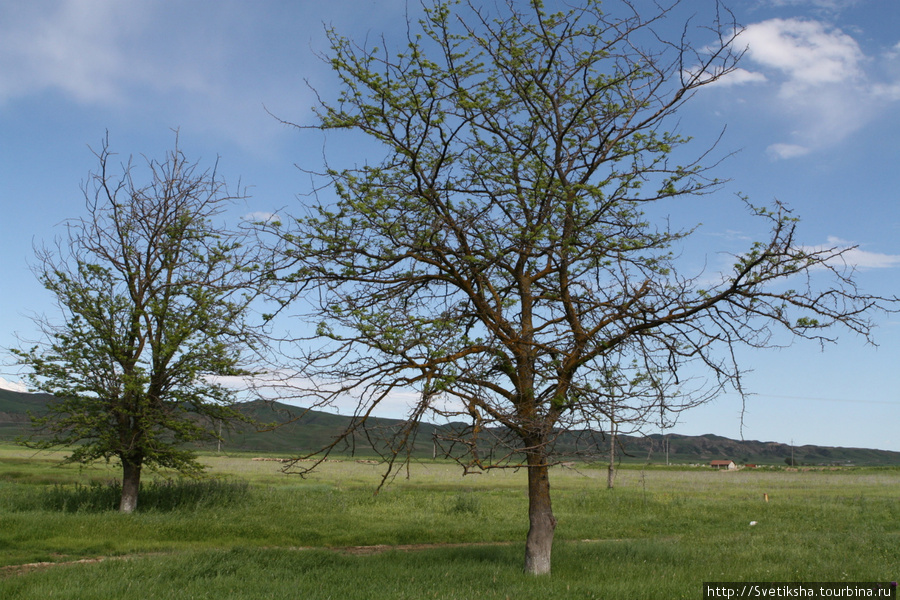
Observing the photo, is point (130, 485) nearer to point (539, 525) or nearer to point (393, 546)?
point (393, 546)

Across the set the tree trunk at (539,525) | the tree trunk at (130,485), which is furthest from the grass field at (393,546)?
the tree trunk at (130,485)

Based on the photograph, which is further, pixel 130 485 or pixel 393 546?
pixel 130 485

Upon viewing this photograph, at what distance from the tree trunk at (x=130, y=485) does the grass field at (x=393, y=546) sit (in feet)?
1.78

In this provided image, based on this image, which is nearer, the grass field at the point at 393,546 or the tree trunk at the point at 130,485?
the grass field at the point at 393,546

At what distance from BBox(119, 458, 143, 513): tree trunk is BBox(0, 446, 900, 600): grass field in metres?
0.54

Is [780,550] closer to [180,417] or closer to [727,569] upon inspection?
[727,569]

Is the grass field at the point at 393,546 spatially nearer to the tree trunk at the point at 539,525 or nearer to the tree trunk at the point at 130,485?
the tree trunk at the point at 539,525

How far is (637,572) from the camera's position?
11.1 meters

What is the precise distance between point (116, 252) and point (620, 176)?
15348 millimetres

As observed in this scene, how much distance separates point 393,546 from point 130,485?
8.39 meters

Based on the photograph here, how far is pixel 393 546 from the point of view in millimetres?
16203

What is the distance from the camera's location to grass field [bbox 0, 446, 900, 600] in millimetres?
9383

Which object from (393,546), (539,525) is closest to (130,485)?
(393,546)

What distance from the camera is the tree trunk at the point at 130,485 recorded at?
18.5 m
